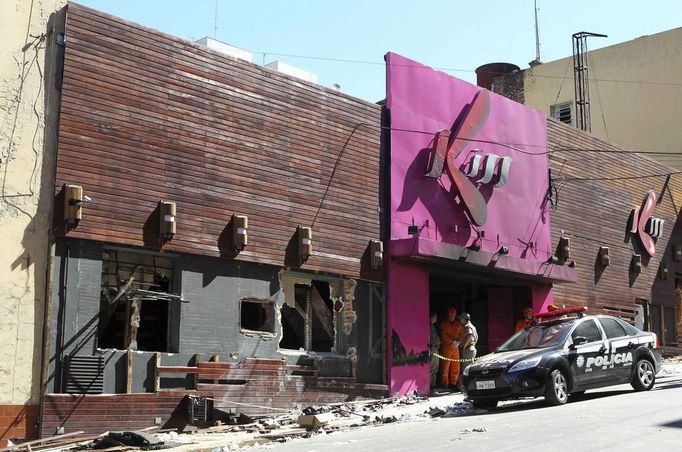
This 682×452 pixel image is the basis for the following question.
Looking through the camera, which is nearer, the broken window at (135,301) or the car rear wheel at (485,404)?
the broken window at (135,301)

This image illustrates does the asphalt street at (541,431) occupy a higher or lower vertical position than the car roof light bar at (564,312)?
lower

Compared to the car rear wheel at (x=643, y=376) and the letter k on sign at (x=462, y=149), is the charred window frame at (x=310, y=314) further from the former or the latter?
the car rear wheel at (x=643, y=376)

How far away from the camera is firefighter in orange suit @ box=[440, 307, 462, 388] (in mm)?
18781

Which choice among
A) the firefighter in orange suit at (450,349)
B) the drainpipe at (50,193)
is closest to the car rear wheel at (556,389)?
the firefighter in orange suit at (450,349)

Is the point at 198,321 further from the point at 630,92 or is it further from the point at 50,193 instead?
the point at 630,92

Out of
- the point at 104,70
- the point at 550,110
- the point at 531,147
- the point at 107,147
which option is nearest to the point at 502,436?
the point at 107,147

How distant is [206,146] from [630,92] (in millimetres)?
23117

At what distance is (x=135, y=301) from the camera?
548 inches

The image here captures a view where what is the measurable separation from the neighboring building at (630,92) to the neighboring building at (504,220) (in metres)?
3.82

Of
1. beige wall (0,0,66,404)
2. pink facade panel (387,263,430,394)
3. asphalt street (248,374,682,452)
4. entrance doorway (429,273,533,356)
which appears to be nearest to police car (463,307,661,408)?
asphalt street (248,374,682,452)

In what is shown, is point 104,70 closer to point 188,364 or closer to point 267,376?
point 188,364

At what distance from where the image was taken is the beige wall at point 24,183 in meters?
12.3

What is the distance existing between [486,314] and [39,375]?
1283cm

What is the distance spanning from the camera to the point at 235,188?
15.4 m
